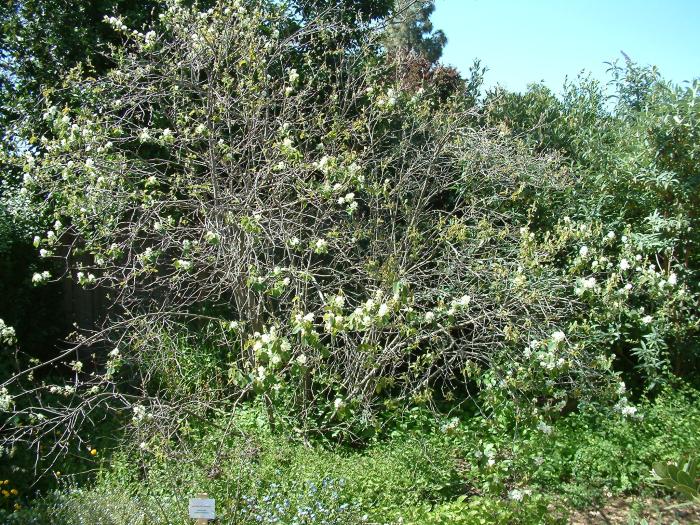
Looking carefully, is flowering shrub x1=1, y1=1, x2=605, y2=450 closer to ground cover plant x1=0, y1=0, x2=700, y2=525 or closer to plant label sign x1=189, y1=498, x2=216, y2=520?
ground cover plant x1=0, y1=0, x2=700, y2=525

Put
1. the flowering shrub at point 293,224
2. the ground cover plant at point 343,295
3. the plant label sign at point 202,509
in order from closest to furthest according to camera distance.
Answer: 1. the plant label sign at point 202,509
2. the ground cover plant at point 343,295
3. the flowering shrub at point 293,224

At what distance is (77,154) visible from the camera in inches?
194

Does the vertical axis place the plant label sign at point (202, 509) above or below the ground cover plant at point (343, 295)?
below

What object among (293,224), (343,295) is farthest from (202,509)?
(293,224)

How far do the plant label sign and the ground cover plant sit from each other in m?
0.40

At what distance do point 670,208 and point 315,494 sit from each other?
4159 mm

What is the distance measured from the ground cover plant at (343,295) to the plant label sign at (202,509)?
→ 404 mm

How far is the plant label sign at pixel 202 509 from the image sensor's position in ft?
11.9

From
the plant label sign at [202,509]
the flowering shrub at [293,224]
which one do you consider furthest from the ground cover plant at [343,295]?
the plant label sign at [202,509]

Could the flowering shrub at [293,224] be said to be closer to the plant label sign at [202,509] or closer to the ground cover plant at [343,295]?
the ground cover plant at [343,295]

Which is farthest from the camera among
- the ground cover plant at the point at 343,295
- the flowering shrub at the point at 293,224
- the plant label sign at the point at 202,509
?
the flowering shrub at the point at 293,224

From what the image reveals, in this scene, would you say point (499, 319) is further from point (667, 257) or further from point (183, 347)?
point (183, 347)

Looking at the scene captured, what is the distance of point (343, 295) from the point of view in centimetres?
474

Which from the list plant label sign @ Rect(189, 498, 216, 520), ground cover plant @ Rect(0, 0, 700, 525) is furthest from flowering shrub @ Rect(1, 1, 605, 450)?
plant label sign @ Rect(189, 498, 216, 520)
